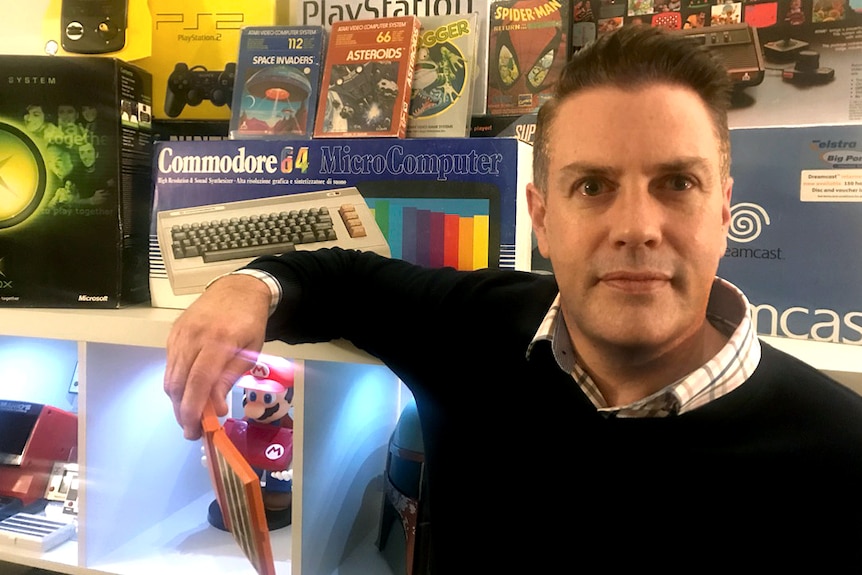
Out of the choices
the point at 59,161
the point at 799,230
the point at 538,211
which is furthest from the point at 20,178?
the point at 799,230

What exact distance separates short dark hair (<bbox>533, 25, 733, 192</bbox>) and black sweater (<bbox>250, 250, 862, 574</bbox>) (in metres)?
0.24

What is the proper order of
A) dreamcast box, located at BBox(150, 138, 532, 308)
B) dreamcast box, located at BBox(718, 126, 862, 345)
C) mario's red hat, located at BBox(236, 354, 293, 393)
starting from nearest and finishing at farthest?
dreamcast box, located at BBox(718, 126, 862, 345)
dreamcast box, located at BBox(150, 138, 532, 308)
mario's red hat, located at BBox(236, 354, 293, 393)

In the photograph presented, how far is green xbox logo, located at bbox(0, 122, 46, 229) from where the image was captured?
45.2 inches

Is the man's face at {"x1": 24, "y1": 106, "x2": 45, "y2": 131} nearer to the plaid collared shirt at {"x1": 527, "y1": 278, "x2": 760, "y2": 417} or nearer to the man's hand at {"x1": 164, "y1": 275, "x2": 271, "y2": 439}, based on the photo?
the man's hand at {"x1": 164, "y1": 275, "x2": 271, "y2": 439}

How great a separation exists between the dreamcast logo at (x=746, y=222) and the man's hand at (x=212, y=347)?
67 centimetres

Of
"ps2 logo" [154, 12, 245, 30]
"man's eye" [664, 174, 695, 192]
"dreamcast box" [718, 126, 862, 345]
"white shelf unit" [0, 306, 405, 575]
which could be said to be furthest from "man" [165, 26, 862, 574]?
"ps2 logo" [154, 12, 245, 30]

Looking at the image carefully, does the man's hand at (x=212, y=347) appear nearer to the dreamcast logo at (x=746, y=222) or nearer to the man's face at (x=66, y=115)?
the man's face at (x=66, y=115)

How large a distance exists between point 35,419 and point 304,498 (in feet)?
2.05

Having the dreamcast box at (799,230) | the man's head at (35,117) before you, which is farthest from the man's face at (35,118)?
the dreamcast box at (799,230)

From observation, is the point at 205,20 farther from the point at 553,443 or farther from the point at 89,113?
the point at 553,443

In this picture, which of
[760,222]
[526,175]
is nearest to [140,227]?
[526,175]

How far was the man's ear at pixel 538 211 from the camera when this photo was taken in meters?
0.88

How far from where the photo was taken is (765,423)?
719mm

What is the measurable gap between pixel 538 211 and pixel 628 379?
0.25 meters
